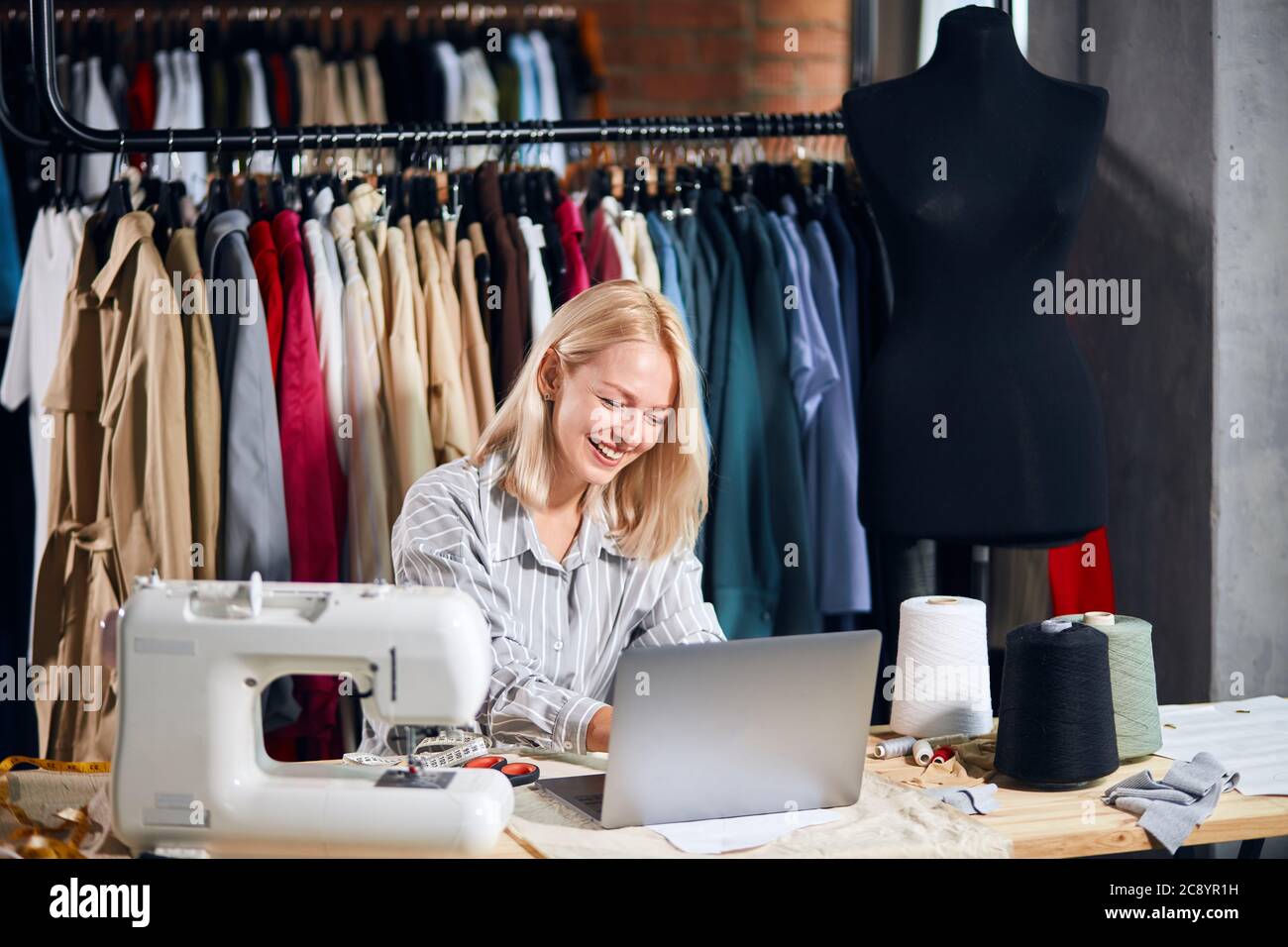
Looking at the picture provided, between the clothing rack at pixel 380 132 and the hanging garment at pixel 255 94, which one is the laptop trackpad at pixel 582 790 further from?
the hanging garment at pixel 255 94

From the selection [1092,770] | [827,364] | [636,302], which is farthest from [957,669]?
[827,364]

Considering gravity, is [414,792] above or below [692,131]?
below

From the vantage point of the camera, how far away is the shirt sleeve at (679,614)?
229cm

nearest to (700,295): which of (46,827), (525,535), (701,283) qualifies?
(701,283)

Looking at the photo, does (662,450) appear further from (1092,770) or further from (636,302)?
(1092,770)

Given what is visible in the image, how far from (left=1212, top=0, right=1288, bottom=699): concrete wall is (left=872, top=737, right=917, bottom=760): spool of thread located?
969 mm

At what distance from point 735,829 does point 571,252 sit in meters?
1.54

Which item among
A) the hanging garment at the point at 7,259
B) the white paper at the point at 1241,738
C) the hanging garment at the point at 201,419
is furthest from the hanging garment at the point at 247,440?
the white paper at the point at 1241,738

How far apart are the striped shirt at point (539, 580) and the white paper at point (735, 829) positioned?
52 cm

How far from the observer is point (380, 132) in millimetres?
2826

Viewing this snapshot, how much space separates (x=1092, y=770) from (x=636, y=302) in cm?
100

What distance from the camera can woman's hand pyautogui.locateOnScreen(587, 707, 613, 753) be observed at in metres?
1.93
